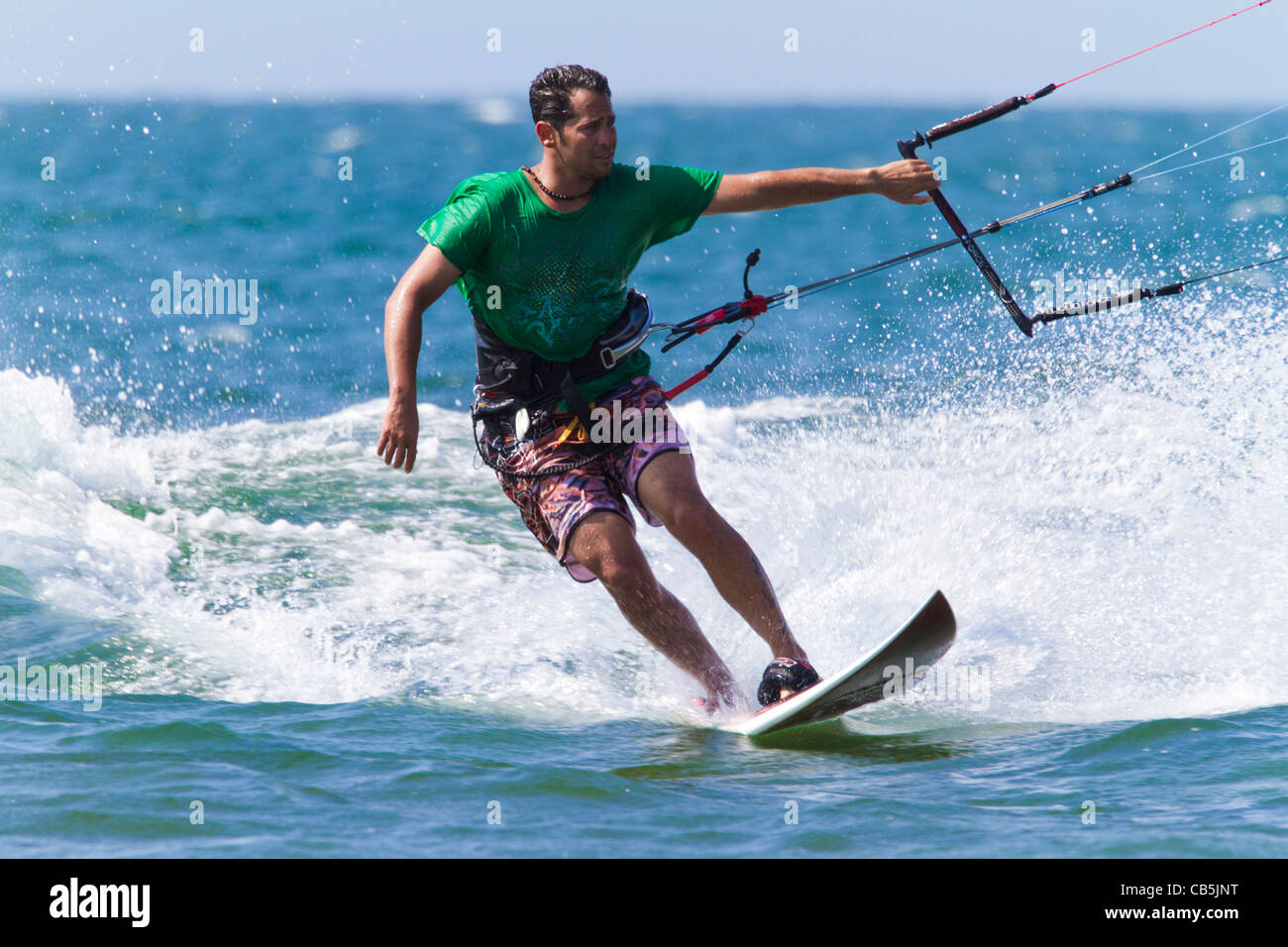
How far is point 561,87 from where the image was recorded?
4.18 meters

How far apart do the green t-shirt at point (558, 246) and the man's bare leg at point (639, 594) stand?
1.58 feet

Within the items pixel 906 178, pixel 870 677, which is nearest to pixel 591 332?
pixel 906 178

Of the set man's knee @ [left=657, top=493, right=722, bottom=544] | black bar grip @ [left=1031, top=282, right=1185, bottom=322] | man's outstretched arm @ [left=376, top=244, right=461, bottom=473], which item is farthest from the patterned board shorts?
black bar grip @ [left=1031, top=282, right=1185, bottom=322]

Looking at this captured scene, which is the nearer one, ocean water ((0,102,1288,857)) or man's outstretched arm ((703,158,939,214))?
ocean water ((0,102,1288,857))

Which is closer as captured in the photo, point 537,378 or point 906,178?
point 906,178

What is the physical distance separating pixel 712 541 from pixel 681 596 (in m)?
1.82

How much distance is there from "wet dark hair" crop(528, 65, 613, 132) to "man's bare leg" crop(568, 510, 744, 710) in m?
1.24

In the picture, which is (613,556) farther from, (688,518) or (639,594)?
(688,518)

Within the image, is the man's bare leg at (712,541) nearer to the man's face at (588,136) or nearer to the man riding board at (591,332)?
the man riding board at (591,332)

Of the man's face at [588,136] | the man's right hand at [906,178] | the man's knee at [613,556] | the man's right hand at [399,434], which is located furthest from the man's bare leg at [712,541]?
the man's right hand at [906,178]

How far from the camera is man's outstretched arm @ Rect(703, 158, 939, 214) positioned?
4.37 metres

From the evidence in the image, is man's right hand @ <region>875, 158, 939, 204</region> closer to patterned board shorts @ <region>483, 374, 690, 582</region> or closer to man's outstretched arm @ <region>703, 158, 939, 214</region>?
man's outstretched arm @ <region>703, 158, 939, 214</region>
